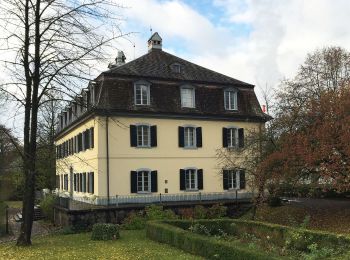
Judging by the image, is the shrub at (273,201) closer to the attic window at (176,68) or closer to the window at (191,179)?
the window at (191,179)

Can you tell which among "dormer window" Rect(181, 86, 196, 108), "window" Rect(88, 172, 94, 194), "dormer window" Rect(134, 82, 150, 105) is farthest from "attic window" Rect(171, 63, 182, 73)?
"window" Rect(88, 172, 94, 194)

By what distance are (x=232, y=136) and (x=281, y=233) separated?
18791mm

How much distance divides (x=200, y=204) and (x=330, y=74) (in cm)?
1875

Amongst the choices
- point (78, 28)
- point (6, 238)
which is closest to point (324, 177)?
point (78, 28)

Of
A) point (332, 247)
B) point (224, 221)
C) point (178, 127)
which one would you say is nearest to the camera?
point (332, 247)

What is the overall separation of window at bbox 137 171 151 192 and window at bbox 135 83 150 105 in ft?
15.0

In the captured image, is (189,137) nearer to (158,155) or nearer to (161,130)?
(161,130)

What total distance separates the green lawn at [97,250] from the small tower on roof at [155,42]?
19237 mm

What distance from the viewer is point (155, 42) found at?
117ft

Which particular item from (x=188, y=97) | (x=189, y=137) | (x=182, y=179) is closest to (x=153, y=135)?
(x=189, y=137)

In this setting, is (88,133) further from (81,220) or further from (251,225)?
(251,225)

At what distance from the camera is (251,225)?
17266 millimetres

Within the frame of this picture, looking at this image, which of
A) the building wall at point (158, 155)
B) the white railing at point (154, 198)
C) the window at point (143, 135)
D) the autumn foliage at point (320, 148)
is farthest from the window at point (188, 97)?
the autumn foliage at point (320, 148)

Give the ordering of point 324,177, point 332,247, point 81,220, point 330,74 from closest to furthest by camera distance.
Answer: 1. point 332,247
2. point 324,177
3. point 81,220
4. point 330,74
